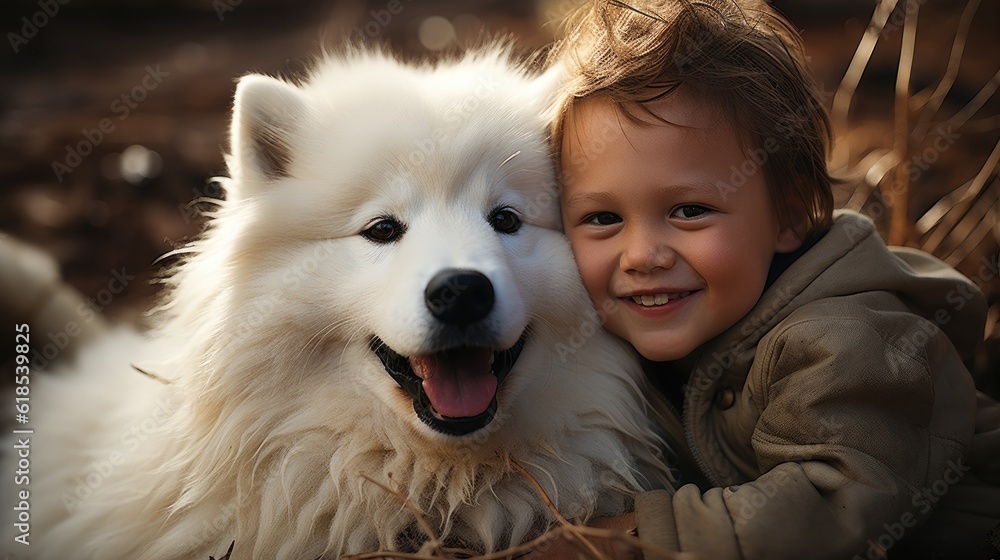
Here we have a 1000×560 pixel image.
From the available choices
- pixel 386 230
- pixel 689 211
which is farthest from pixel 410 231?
pixel 689 211

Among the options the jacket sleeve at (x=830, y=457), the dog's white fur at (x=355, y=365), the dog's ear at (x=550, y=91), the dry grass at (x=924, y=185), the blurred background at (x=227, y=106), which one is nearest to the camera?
the jacket sleeve at (x=830, y=457)

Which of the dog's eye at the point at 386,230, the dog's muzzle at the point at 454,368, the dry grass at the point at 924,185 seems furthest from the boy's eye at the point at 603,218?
the dry grass at the point at 924,185

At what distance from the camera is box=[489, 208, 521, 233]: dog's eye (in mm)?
2748

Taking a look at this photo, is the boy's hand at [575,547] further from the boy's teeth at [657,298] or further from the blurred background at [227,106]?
the blurred background at [227,106]

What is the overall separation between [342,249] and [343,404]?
0.52 metres

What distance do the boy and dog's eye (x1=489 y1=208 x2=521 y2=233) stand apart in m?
0.21

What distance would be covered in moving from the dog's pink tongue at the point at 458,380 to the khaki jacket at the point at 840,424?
1.90 feet

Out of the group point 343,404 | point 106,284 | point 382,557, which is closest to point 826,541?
point 382,557

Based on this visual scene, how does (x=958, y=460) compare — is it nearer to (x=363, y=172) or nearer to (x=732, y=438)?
(x=732, y=438)

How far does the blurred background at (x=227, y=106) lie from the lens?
462cm

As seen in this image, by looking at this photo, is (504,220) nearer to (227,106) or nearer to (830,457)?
(830,457)

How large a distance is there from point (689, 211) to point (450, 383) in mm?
989

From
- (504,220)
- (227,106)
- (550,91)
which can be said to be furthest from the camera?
(227,106)

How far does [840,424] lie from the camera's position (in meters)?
2.34
